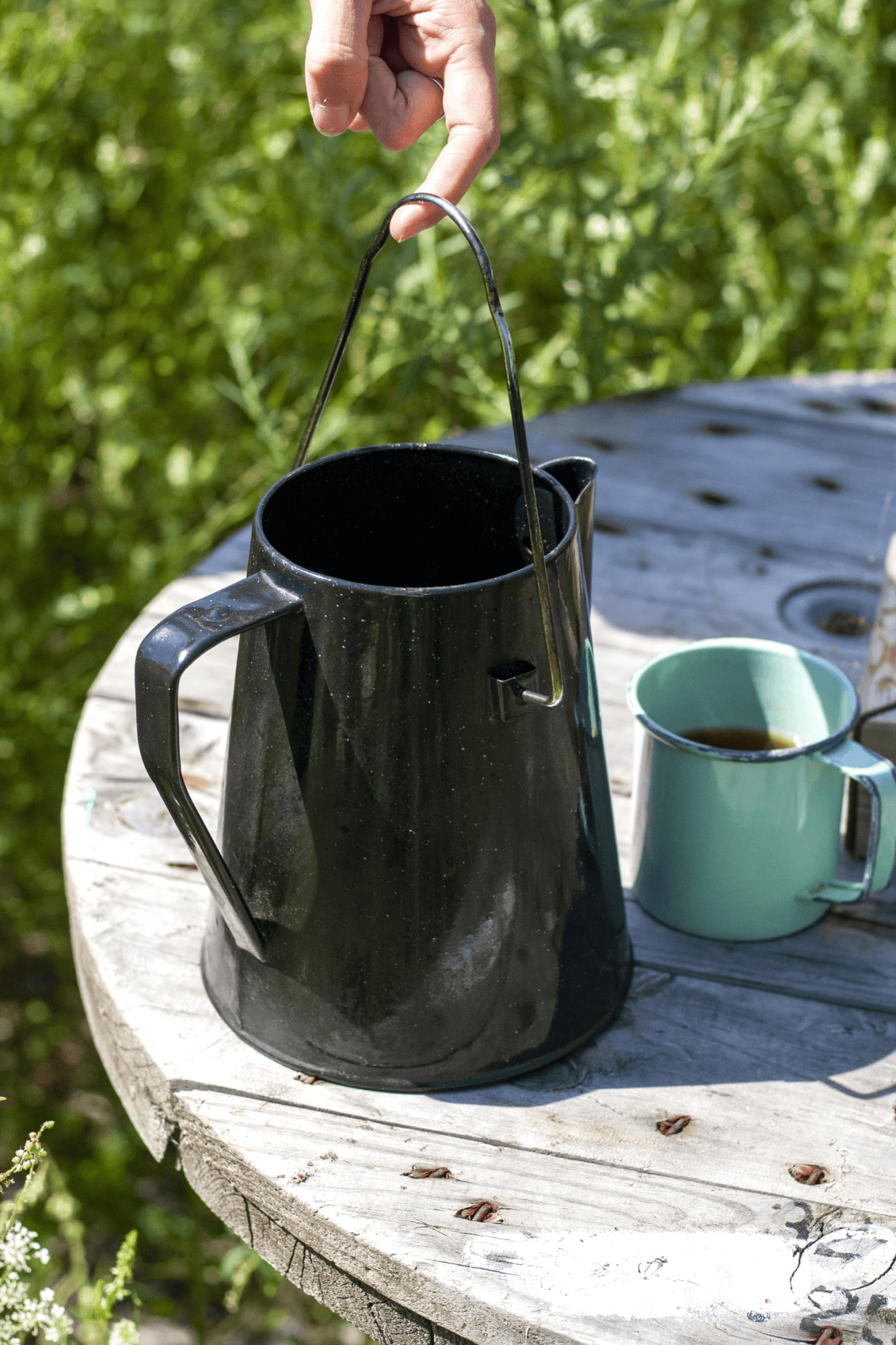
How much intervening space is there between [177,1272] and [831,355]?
74.5 inches

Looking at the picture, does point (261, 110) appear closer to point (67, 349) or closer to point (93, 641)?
point (67, 349)

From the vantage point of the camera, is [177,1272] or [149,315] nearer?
[177,1272]

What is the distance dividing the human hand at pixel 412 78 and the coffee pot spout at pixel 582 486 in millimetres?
→ 153

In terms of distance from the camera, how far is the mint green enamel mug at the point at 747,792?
76 cm

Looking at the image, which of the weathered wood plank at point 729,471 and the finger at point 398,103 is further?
the weathered wood plank at point 729,471

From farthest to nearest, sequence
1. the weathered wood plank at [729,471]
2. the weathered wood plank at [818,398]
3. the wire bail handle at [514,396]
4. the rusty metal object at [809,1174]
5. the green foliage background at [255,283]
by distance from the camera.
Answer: the green foliage background at [255,283]
the weathered wood plank at [818,398]
the weathered wood plank at [729,471]
the rusty metal object at [809,1174]
the wire bail handle at [514,396]

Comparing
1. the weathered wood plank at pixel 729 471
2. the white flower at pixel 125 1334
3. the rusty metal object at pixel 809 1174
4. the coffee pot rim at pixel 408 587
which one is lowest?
the white flower at pixel 125 1334

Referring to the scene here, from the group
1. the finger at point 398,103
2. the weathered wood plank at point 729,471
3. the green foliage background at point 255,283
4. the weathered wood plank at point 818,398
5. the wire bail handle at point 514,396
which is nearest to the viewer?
the wire bail handle at point 514,396

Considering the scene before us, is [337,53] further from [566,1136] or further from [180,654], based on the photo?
[566,1136]

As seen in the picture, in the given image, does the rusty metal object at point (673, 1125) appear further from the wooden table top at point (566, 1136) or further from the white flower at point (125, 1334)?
the white flower at point (125, 1334)

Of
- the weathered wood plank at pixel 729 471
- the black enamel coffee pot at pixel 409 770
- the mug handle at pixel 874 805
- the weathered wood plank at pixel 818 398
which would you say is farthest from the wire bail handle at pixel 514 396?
the weathered wood plank at pixel 818 398

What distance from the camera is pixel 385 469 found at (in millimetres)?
725

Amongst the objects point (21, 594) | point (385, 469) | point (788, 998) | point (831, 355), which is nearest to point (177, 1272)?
point (21, 594)

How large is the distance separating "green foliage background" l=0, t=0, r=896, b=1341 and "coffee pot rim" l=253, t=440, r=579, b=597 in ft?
3.11
